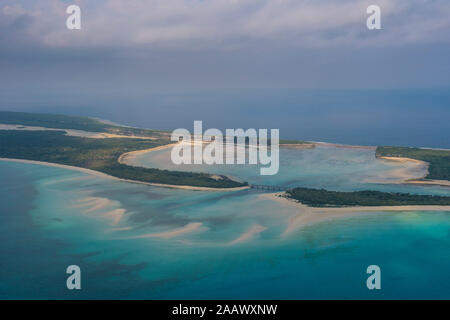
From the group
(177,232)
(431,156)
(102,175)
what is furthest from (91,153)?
(431,156)

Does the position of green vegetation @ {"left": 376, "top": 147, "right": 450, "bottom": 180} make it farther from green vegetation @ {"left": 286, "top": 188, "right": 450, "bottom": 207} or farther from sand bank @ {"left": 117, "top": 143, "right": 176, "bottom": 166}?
sand bank @ {"left": 117, "top": 143, "right": 176, "bottom": 166}

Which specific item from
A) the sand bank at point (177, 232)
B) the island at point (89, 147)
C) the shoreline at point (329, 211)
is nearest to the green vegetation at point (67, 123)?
the island at point (89, 147)

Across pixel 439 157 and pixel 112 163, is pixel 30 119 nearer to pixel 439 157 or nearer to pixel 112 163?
pixel 112 163

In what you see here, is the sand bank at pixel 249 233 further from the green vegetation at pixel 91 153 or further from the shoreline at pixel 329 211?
the green vegetation at pixel 91 153

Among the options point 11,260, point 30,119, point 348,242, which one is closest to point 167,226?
point 11,260

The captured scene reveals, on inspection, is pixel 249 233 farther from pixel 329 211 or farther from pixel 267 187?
pixel 267 187
